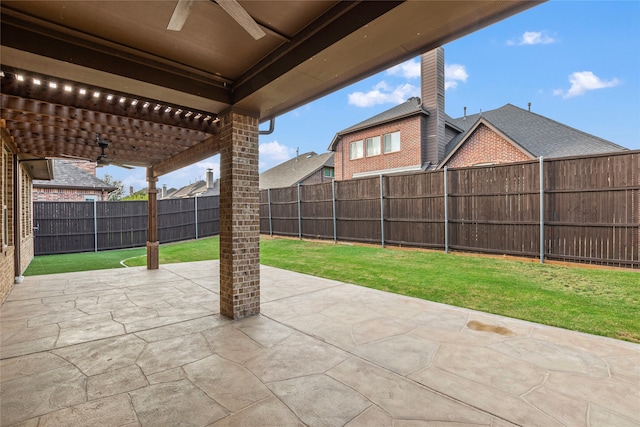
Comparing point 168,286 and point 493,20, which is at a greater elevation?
point 493,20

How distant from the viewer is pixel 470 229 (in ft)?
27.2

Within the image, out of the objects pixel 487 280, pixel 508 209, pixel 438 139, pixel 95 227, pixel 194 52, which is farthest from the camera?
pixel 438 139

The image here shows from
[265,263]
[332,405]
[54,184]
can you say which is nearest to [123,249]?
[54,184]

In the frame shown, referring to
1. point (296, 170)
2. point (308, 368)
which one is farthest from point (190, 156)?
point (296, 170)

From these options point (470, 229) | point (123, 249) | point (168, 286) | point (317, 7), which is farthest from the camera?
point (123, 249)

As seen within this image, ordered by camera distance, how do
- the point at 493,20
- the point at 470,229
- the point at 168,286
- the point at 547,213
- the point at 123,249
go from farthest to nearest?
the point at 123,249
the point at 470,229
the point at 547,213
the point at 168,286
the point at 493,20

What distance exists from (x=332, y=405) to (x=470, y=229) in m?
7.30

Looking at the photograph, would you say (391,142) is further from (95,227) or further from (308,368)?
(308,368)

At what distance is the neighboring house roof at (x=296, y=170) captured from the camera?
928 inches

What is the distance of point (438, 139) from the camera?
14242mm

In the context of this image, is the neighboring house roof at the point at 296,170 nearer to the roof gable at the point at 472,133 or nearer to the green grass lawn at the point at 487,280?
the roof gable at the point at 472,133

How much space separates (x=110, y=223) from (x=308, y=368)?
12936mm

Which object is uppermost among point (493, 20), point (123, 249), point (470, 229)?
point (493, 20)

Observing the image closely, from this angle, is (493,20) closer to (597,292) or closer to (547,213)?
(597,292)
